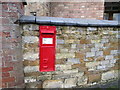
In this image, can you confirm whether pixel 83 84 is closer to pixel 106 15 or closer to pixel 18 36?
pixel 18 36

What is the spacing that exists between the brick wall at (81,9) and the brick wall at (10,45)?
2.49m

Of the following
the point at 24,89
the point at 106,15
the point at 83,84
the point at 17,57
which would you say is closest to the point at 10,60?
the point at 17,57

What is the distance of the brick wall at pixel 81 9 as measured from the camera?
3834mm

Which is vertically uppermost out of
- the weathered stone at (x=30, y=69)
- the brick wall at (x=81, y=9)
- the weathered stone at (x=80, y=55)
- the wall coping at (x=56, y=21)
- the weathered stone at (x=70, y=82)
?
the brick wall at (x=81, y=9)

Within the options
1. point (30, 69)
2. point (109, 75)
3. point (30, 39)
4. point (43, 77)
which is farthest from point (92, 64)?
point (30, 39)

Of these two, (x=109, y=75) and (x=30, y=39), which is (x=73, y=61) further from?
(x=109, y=75)

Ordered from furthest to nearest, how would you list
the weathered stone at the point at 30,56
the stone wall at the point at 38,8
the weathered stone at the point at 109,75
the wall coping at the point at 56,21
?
the stone wall at the point at 38,8 → the weathered stone at the point at 109,75 → the weathered stone at the point at 30,56 → the wall coping at the point at 56,21

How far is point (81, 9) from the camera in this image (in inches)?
155

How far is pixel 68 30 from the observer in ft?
7.70

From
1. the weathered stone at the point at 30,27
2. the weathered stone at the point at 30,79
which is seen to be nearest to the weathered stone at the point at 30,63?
the weathered stone at the point at 30,79

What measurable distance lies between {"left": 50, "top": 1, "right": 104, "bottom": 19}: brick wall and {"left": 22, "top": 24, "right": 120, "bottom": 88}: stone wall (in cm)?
134

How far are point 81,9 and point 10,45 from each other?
9.96 feet

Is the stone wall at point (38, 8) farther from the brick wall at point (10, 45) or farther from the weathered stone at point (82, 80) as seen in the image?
the weathered stone at point (82, 80)

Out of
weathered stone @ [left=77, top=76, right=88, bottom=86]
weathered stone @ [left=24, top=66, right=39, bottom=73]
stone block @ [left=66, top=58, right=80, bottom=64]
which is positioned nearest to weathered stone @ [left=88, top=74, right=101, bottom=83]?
weathered stone @ [left=77, top=76, right=88, bottom=86]
